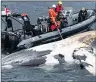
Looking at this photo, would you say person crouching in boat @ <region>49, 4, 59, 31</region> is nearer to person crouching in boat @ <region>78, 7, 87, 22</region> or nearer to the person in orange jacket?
the person in orange jacket

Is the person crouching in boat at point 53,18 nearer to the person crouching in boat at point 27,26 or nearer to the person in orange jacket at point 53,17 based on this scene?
the person in orange jacket at point 53,17

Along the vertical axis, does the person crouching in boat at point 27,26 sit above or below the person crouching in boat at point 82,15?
below

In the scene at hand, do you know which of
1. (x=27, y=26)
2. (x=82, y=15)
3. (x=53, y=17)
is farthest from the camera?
(x=82, y=15)

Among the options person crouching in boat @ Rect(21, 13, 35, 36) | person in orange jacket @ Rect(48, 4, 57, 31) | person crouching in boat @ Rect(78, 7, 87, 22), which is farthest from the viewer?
person crouching in boat @ Rect(78, 7, 87, 22)

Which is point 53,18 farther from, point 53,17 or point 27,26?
point 27,26

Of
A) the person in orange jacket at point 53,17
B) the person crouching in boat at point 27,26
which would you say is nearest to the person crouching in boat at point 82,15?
the person in orange jacket at point 53,17

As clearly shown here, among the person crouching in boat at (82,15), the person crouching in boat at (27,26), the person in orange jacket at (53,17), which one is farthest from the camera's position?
the person crouching in boat at (82,15)

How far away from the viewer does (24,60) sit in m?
22.9

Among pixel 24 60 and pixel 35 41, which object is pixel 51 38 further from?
pixel 24 60

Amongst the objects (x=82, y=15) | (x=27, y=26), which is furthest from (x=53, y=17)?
(x=82, y=15)

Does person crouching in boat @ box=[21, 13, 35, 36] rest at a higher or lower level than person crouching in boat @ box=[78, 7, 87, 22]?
lower

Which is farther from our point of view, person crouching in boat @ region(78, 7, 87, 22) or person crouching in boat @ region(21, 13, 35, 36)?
person crouching in boat @ region(78, 7, 87, 22)

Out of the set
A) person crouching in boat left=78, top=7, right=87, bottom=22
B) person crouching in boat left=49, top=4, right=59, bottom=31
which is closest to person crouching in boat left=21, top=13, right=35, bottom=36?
person crouching in boat left=49, top=4, right=59, bottom=31

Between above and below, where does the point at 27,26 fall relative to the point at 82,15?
below
